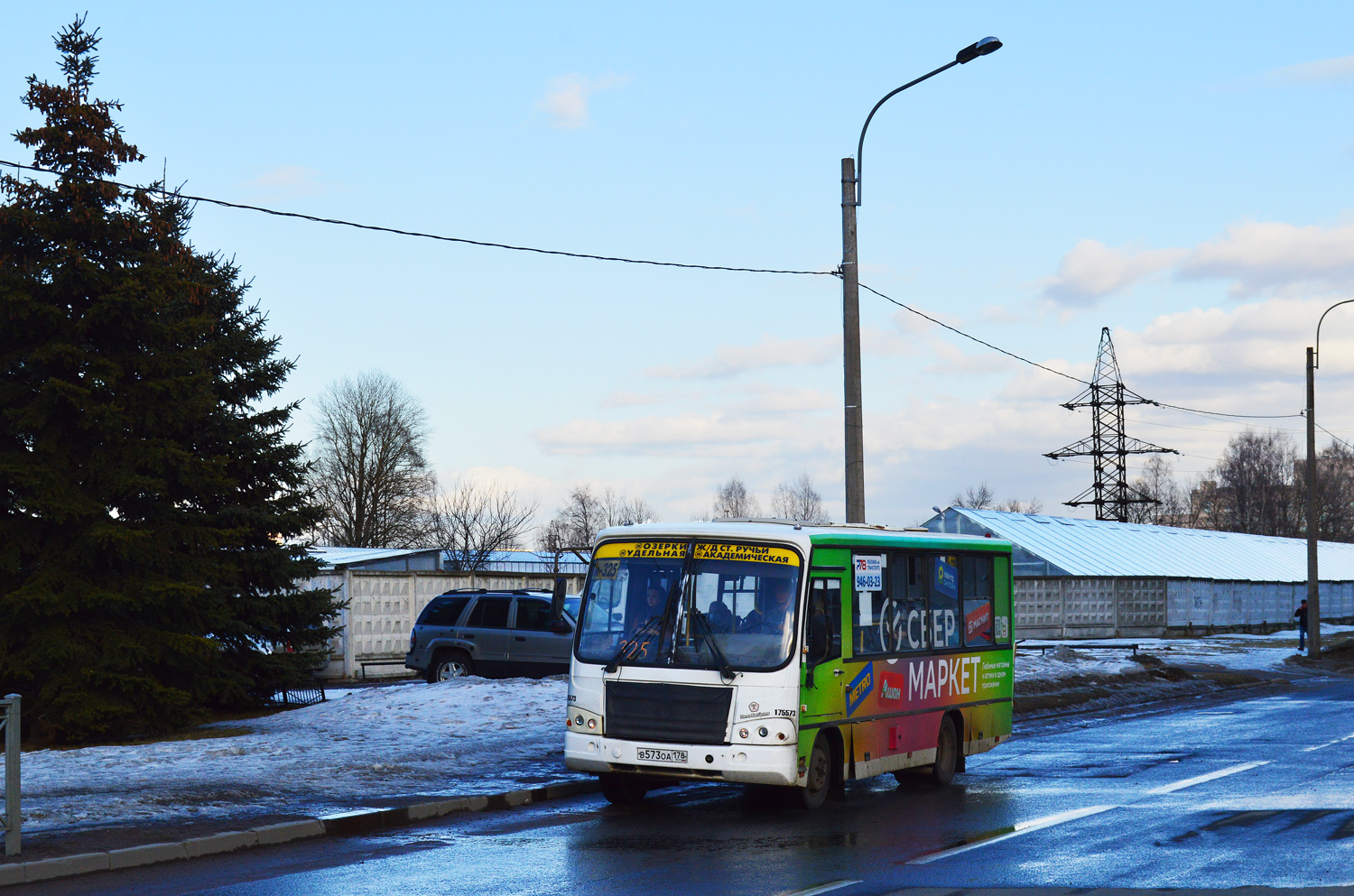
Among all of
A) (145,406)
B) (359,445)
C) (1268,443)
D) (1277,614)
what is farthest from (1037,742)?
(1268,443)

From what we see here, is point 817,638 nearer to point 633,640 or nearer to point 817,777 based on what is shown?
point 817,777

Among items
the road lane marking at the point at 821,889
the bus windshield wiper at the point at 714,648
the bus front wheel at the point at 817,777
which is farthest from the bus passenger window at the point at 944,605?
the road lane marking at the point at 821,889

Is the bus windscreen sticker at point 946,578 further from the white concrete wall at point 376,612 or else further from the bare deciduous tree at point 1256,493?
the bare deciduous tree at point 1256,493

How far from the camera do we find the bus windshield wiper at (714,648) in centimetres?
1189

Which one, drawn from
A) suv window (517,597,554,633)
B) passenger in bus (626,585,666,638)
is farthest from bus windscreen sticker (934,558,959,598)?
suv window (517,597,554,633)

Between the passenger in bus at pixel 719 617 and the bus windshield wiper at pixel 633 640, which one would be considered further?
the bus windshield wiper at pixel 633 640

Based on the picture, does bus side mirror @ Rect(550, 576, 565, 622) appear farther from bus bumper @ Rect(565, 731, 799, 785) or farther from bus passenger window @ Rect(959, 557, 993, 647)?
bus passenger window @ Rect(959, 557, 993, 647)

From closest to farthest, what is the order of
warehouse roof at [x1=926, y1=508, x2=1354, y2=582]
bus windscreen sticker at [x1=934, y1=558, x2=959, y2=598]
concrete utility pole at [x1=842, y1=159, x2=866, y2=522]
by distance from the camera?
bus windscreen sticker at [x1=934, y1=558, x2=959, y2=598], concrete utility pole at [x1=842, y1=159, x2=866, y2=522], warehouse roof at [x1=926, y1=508, x2=1354, y2=582]

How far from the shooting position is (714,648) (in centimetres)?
1209

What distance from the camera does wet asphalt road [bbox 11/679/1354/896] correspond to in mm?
8859

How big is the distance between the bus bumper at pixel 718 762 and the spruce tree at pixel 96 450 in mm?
7904

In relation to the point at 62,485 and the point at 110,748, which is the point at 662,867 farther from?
the point at 62,485

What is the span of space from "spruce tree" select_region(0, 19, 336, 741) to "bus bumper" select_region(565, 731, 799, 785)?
25.9 feet

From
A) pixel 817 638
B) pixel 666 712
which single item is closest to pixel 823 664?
pixel 817 638
